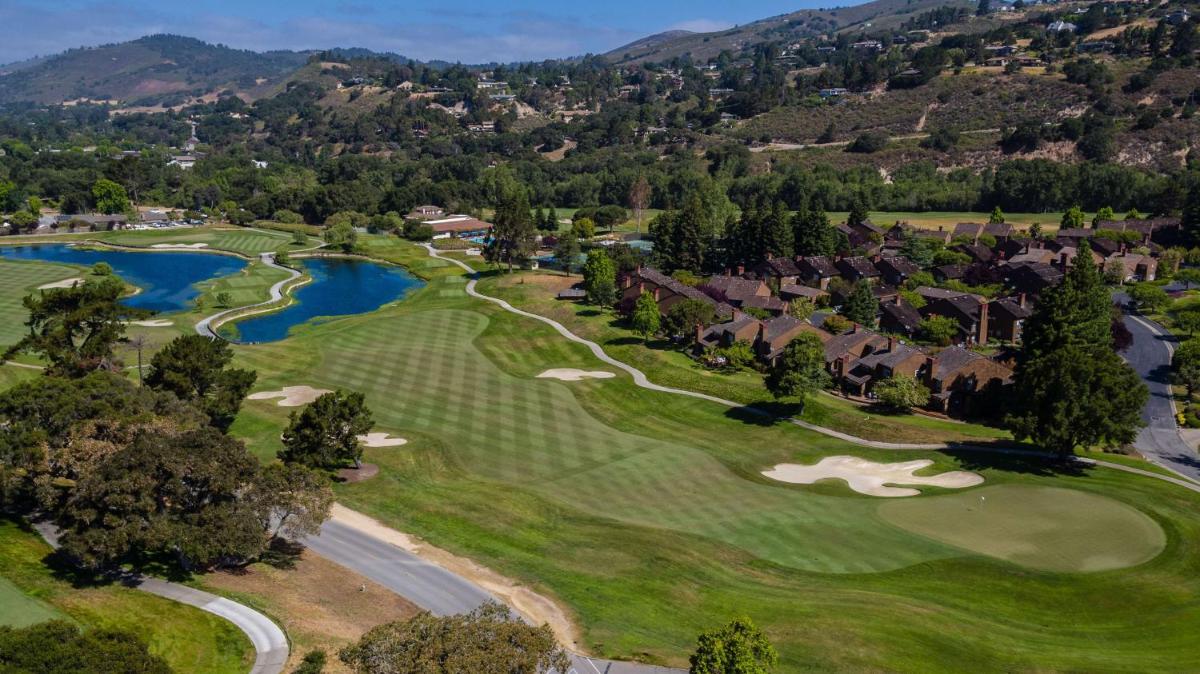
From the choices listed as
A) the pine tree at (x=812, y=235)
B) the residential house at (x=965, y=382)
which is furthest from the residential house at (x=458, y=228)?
the residential house at (x=965, y=382)

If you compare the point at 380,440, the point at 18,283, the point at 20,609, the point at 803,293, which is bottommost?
the point at 380,440

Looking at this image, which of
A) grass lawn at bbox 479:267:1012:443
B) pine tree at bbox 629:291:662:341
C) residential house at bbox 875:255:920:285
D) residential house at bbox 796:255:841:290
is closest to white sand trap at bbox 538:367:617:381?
grass lawn at bbox 479:267:1012:443

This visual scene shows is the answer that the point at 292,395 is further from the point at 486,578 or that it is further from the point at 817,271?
the point at 817,271

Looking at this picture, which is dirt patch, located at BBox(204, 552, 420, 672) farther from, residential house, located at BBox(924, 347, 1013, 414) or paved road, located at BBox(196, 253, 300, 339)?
paved road, located at BBox(196, 253, 300, 339)

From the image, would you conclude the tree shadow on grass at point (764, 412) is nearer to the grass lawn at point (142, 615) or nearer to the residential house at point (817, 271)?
the grass lawn at point (142, 615)

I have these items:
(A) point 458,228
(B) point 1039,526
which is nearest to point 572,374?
(B) point 1039,526
